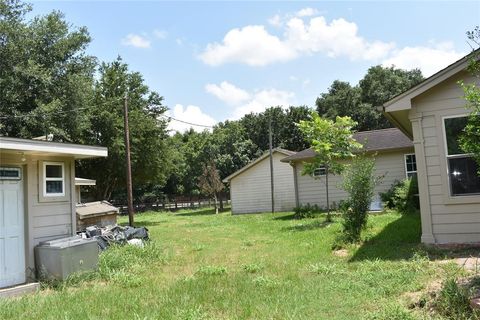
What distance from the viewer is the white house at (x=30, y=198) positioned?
7789 millimetres

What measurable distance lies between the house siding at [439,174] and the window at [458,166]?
11cm

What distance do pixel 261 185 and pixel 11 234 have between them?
68.8ft

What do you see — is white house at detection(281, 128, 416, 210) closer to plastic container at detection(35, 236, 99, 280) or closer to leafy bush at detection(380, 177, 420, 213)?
leafy bush at detection(380, 177, 420, 213)

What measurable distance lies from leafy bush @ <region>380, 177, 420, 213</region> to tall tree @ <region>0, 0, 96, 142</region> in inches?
613

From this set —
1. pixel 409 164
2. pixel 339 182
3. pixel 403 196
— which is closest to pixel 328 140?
pixel 403 196

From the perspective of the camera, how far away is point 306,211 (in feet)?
65.5

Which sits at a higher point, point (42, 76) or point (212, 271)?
point (42, 76)

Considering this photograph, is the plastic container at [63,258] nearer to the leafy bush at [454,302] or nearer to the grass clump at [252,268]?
the grass clump at [252,268]

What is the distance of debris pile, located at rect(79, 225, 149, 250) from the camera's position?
11192mm

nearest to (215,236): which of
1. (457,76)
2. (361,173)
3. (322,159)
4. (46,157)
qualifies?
(322,159)

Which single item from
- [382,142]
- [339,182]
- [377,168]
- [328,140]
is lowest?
[339,182]

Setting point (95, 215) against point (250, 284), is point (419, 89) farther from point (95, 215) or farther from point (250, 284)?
point (95, 215)

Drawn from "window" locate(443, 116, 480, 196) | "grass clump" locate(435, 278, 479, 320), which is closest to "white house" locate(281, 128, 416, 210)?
"window" locate(443, 116, 480, 196)

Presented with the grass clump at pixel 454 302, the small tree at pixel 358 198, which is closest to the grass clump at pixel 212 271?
the small tree at pixel 358 198
